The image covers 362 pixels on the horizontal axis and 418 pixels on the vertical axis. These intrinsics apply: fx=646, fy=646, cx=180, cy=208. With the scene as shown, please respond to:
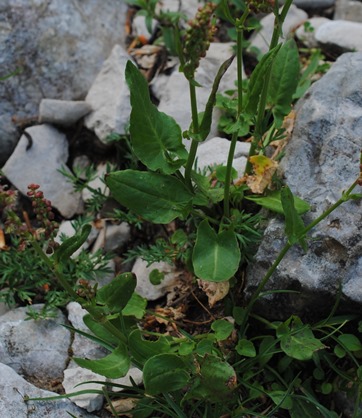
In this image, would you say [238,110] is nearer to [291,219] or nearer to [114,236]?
[291,219]

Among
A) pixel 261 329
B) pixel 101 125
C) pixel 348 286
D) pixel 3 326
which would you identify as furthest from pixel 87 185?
pixel 348 286

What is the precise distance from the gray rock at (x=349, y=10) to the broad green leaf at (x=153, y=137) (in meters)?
2.35

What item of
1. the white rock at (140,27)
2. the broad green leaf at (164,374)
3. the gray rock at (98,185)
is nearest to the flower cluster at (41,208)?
the broad green leaf at (164,374)

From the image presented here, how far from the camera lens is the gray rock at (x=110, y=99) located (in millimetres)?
3867

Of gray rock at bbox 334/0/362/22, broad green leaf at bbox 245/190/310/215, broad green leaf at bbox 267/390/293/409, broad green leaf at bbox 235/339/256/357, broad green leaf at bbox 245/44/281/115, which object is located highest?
broad green leaf at bbox 245/44/281/115

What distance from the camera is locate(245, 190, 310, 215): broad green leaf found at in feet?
9.54

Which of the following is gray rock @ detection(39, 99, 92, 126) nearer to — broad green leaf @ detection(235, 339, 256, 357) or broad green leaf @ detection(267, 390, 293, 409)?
broad green leaf @ detection(235, 339, 256, 357)

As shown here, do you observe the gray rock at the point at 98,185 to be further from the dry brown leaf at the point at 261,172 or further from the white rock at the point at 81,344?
the dry brown leaf at the point at 261,172

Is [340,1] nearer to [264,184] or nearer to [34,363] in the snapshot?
[264,184]

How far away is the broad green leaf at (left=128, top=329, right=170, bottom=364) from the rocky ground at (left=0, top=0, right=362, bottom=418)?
0.37 m

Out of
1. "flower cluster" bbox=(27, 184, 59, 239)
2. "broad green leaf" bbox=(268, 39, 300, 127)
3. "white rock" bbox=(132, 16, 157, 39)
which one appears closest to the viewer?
"flower cluster" bbox=(27, 184, 59, 239)

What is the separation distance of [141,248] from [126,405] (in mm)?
812

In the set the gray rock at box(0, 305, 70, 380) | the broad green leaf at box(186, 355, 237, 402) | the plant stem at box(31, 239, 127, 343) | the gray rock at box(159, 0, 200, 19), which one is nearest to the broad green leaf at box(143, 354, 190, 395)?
the broad green leaf at box(186, 355, 237, 402)

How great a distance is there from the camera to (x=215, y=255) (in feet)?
9.27
